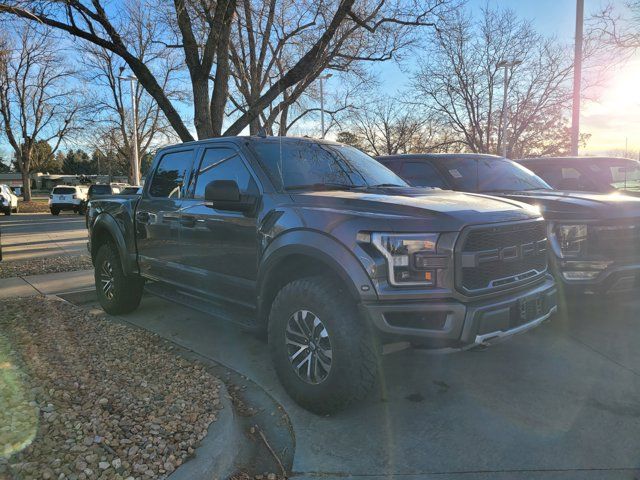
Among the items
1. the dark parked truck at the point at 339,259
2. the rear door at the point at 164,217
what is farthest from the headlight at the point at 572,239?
the rear door at the point at 164,217

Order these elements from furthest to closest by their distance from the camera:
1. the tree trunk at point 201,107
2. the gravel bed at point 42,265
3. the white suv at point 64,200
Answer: the white suv at point 64,200 < the tree trunk at point 201,107 < the gravel bed at point 42,265

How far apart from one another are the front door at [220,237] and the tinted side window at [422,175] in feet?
9.87

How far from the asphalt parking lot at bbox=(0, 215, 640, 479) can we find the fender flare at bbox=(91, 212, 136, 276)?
42.7 inches

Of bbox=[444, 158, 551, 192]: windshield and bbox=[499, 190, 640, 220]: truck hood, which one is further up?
bbox=[444, 158, 551, 192]: windshield

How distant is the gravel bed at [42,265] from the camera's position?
866 cm

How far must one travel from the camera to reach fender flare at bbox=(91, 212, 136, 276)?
5.59 metres

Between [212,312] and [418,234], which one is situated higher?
[418,234]

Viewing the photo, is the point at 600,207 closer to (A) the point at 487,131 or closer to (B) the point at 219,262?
(B) the point at 219,262

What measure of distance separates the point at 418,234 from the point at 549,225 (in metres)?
2.66

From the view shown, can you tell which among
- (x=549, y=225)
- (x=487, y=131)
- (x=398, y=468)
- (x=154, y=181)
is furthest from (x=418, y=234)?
(x=487, y=131)

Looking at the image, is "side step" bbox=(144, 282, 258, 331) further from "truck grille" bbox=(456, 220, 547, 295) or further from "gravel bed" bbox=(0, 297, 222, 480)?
"truck grille" bbox=(456, 220, 547, 295)

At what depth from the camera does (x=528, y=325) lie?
3.32m

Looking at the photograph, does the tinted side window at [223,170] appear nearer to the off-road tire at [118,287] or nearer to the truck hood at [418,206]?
the truck hood at [418,206]

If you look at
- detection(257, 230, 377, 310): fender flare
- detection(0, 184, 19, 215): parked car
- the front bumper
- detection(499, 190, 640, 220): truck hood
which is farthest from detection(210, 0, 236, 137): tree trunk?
detection(0, 184, 19, 215): parked car
